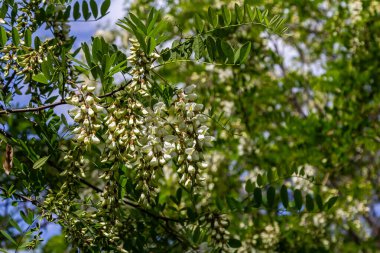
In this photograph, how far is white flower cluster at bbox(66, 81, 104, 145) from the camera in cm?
138

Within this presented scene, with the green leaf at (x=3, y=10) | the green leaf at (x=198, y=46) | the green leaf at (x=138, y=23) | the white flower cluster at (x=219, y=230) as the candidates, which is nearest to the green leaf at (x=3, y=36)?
the green leaf at (x=3, y=10)

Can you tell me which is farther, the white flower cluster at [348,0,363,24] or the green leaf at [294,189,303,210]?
Result: the white flower cluster at [348,0,363,24]

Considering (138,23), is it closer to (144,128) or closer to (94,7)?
(144,128)

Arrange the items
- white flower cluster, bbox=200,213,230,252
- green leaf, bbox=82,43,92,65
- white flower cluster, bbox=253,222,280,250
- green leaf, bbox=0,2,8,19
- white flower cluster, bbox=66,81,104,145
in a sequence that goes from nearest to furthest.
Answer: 1. white flower cluster, bbox=66,81,104,145
2. green leaf, bbox=82,43,92,65
3. green leaf, bbox=0,2,8,19
4. white flower cluster, bbox=200,213,230,252
5. white flower cluster, bbox=253,222,280,250

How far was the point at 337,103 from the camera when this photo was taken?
4.16 meters

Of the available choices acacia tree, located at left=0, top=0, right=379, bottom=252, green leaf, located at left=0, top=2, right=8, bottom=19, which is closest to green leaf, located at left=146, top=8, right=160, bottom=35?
acacia tree, located at left=0, top=0, right=379, bottom=252

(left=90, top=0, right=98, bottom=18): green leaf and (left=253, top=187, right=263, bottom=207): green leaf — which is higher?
(left=90, top=0, right=98, bottom=18): green leaf

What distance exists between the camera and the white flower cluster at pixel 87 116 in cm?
→ 138

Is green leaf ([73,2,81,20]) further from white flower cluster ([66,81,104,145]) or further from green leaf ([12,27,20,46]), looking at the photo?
white flower cluster ([66,81,104,145])

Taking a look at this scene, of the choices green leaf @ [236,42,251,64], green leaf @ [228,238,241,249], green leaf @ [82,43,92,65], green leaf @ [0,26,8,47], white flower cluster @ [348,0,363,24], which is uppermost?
white flower cluster @ [348,0,363,24]

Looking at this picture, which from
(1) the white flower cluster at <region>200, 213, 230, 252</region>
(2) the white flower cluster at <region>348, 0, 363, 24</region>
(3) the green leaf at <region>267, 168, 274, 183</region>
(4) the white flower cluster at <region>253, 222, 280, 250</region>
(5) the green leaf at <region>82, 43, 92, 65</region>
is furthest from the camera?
(2) the white flower cluster at <region>348, 0, 363, 24</region>

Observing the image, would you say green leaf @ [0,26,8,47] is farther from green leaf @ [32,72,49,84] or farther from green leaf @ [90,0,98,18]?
green leaf @ [90,0,98,18]

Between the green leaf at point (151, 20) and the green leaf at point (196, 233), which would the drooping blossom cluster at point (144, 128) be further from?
the green leaf at point (196, 233)

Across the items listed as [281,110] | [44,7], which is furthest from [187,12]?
[44,7]
